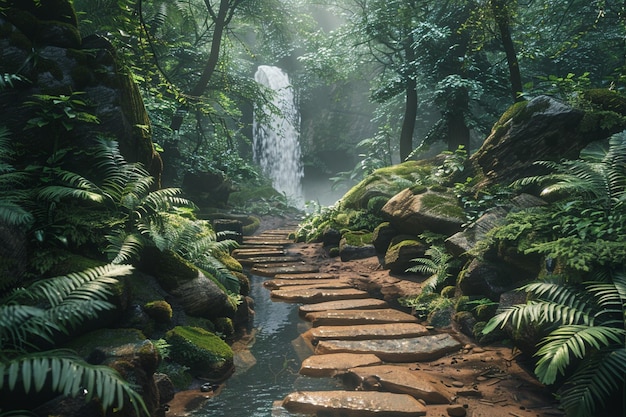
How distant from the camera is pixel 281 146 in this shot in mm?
28016

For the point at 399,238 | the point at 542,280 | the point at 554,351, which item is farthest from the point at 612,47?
the point at 554,351

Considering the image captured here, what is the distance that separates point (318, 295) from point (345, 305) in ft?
2.55

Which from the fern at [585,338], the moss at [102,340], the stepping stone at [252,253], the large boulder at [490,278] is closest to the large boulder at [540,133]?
the large boulder at [490,278]

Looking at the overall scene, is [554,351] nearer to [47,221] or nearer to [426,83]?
[47,221]

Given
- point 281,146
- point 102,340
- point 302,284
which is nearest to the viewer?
point 102,340

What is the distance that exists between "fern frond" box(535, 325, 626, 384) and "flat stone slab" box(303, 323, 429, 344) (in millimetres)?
1920

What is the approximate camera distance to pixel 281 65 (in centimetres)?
3309

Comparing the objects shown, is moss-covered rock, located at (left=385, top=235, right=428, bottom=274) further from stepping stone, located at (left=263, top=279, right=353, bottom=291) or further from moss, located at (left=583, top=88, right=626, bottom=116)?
moss, located at (left=583, top=88, right=626, bottom=116)

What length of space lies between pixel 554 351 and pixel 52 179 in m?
5.50

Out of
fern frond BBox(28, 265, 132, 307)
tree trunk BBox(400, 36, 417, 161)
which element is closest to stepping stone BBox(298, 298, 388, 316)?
fern frond BBox(28, 265, 132, 307)

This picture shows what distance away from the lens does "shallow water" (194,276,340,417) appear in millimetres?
3396

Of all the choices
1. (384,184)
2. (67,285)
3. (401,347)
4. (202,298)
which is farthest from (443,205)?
(67,285)

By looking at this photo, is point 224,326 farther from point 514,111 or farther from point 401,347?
point 514,111

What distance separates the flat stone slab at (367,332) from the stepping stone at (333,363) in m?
0.52
